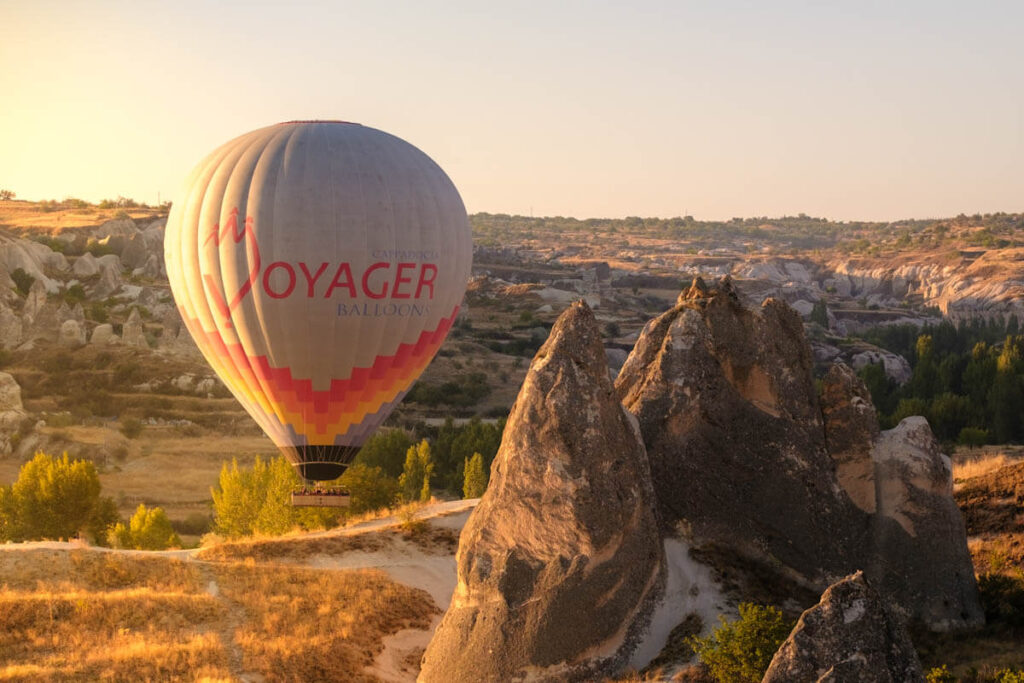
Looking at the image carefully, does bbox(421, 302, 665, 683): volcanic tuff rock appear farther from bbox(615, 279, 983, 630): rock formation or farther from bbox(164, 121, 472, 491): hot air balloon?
bbox(164, 121, 472, 491): hot air balloon

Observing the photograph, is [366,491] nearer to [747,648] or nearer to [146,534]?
[146,534]

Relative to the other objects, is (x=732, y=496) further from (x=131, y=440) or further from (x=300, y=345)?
(x=131, y=440)

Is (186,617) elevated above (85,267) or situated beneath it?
situated beneath

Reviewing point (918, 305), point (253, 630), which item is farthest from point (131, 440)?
point (918, 305)

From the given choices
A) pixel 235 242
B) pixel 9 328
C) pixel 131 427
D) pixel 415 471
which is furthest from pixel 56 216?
pixel 235 242

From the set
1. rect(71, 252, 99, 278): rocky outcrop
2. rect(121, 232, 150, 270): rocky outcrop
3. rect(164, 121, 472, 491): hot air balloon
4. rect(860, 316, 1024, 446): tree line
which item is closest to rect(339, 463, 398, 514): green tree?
rect(164, 121, 472, 491): hot air balloon

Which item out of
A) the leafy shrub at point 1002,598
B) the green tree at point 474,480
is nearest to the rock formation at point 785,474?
the leafy shrub at point 1002,598
